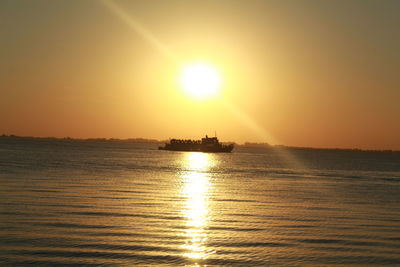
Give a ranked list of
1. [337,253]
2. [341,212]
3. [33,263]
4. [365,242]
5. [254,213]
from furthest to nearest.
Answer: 1. [341,212]
2. [254,213]
3. [365,242]
4. [337,253]
5. [33,263]

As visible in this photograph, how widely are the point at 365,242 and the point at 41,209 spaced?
62.7 ft

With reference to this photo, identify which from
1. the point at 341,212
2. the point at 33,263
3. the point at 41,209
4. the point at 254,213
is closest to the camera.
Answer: the point at 33,263

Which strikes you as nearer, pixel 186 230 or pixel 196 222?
pixel 186 230

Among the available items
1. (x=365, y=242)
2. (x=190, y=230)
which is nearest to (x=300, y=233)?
(x=365, y=242)

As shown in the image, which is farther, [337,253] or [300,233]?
[300,233]

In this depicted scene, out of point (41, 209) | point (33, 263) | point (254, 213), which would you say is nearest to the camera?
point (33, 263)

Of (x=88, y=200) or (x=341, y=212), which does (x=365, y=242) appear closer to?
(x=341, y=212)

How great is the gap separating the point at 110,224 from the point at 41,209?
21.5 feet

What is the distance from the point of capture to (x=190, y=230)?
26781mm

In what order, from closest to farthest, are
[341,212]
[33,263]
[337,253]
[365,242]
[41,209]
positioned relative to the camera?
1. [33,263]
2. [337,253]
3. [365,242]
4. [41,209]
5. [341,212]

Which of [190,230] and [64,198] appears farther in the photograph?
[64,198]

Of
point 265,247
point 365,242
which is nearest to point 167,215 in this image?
point 265,247

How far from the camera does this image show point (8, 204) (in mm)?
32844

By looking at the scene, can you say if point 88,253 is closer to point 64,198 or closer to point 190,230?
point 190,230
